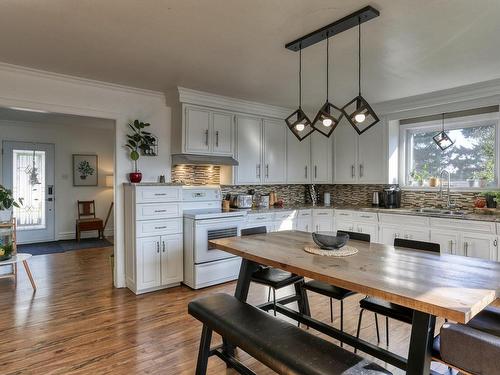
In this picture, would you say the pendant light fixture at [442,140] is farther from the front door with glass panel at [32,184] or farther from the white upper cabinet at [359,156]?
the front door with glass panel at [32,184]

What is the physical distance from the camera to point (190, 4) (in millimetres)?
2189

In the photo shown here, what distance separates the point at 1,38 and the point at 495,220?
199 inches

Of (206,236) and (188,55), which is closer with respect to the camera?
(188,55)

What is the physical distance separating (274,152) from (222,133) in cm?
105

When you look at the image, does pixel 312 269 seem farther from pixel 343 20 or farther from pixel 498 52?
pixel 498 52

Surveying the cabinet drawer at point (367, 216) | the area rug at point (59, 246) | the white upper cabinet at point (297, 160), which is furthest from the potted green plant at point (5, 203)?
the cabinet drawer at point (367, 216)

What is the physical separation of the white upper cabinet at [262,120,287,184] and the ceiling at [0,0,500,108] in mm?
1234

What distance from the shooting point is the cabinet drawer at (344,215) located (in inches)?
202

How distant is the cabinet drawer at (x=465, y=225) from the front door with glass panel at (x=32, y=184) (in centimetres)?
733

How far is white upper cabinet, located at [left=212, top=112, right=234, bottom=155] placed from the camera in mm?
4566

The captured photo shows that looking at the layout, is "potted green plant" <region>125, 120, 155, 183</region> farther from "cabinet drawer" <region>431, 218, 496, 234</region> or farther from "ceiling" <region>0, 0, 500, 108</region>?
"cabinet drawer" <region>431, 218, 496, 234</region>

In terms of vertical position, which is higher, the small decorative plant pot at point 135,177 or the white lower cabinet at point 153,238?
the small decorative plant pot at point 135,177

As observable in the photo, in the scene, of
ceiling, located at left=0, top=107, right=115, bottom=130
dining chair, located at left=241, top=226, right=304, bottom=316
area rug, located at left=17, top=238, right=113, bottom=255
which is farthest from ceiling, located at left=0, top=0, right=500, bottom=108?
area rug, located at left=17, top=238, right=113, bottom=255

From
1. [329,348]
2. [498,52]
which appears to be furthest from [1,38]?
[498,52]
